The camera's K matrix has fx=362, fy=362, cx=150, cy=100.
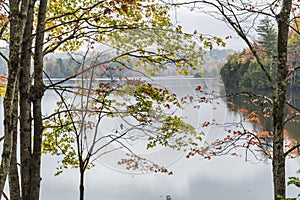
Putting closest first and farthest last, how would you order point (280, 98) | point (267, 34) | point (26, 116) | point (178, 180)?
1. point (280, 98)
2. point (26, 116)
3. point (178, 180)
4. point (267, 34)

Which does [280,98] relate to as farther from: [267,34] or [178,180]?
[267,34]

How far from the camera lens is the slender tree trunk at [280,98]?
3.25m

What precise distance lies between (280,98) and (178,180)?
26.1 feet

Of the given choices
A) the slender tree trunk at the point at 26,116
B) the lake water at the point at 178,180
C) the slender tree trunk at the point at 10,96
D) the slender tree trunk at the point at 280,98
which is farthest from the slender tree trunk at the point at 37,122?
the lake water at the point at 178,180

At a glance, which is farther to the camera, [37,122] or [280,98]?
[37,122]

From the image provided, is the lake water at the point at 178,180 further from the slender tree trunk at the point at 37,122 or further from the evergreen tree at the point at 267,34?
the slender tree trunk at the point at 37,122

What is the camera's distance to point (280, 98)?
10.7ft

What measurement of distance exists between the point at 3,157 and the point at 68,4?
7.57 ft

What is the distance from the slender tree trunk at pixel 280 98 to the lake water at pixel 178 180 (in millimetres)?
4806

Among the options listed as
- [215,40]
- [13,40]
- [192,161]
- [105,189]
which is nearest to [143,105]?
[215,40]

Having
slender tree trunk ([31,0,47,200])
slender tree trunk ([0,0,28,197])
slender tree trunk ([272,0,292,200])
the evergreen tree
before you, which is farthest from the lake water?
slender tree trunk ([0,0,28,197])

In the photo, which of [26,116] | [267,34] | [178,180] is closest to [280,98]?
[26,116]

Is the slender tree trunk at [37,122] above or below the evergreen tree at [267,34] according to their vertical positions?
below

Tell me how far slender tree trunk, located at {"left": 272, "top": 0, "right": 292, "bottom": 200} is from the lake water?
4806 millimetres
